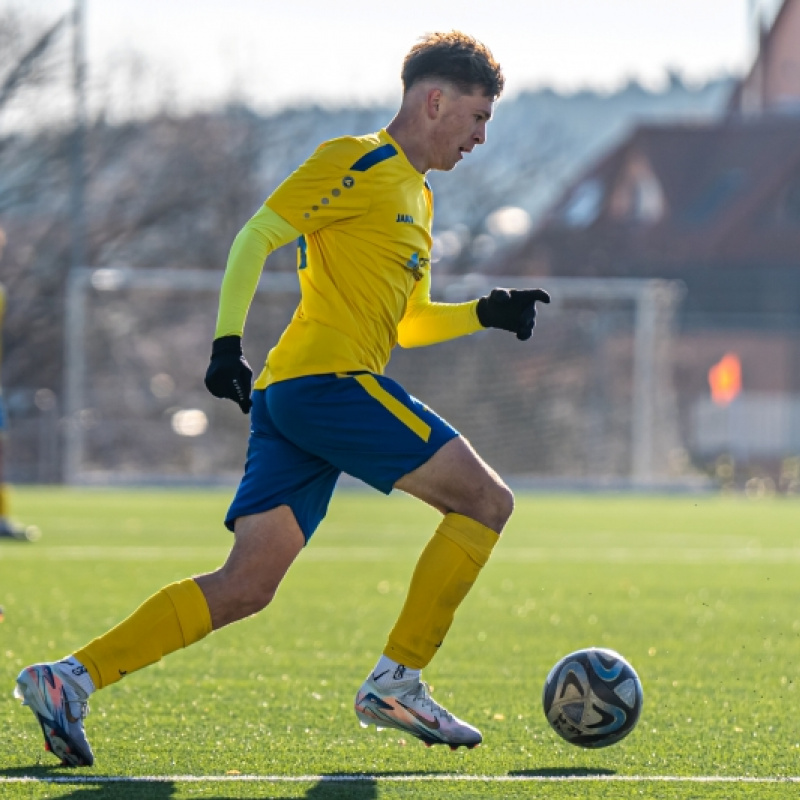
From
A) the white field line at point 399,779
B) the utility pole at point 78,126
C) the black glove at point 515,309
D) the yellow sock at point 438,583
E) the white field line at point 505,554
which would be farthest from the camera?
the utility pole at point 78,126

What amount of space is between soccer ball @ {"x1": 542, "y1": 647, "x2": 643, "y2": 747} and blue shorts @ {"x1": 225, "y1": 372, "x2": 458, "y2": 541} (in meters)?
0.80

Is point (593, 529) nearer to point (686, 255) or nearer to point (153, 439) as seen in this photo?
point (153, 439)

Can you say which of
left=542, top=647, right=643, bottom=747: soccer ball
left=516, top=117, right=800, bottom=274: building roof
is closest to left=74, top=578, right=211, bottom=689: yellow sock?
left=542, top=647, right=643, bottom=747: soccer ball

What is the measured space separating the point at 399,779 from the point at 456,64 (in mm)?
2038

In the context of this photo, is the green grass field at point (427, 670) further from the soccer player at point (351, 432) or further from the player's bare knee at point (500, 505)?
the player's bare knee at point (500, 505)

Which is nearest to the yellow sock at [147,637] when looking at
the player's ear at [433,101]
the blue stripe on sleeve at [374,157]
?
the blue stripe on sleeve at [374,157]

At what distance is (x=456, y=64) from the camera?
525 cm

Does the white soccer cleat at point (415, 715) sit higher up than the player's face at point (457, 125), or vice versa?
the player's face at point (457, 125)

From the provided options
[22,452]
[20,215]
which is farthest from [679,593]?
[20,215]

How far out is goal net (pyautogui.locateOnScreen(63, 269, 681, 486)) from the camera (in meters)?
24.8

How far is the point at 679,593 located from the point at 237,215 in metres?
30.7

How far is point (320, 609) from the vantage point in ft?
31.2

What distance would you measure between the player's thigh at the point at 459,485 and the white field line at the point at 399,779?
28.8 inches

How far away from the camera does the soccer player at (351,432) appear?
4988 mm
